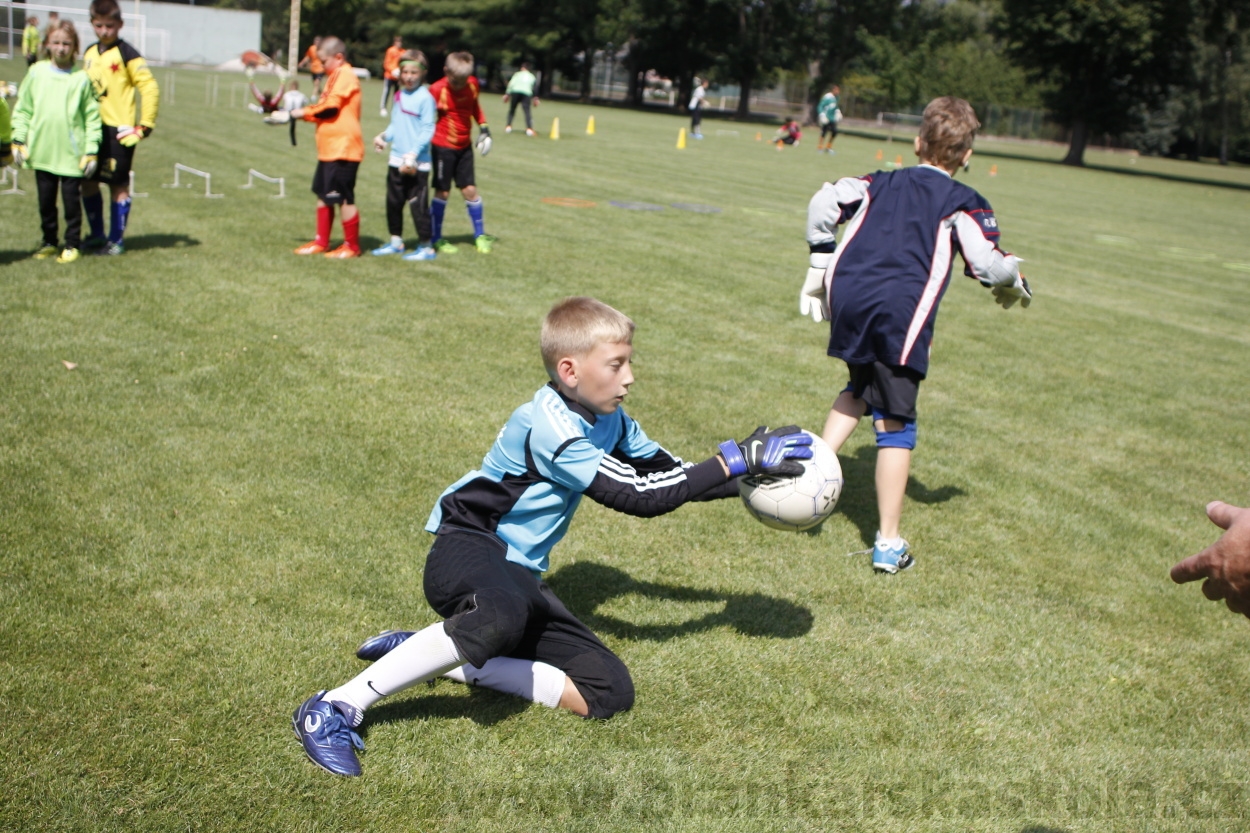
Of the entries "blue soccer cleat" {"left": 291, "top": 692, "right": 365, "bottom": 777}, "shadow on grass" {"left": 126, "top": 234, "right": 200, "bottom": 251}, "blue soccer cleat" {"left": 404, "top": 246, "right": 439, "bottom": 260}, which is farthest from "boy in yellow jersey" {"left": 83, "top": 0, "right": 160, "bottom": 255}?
"blue soccer cleat" {"left": 291, "top": 692, "right": 365, "bottom": 777}

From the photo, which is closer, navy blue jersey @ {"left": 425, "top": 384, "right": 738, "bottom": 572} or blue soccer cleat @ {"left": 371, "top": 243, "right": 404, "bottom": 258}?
navy blue jersey @ {"left": 425, "top": 384, "right": 738, "bottom": 572}

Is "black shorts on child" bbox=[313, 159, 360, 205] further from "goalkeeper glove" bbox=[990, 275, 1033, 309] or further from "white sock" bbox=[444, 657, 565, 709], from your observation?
"white sock" bbox=[444, 657, 565, 709]

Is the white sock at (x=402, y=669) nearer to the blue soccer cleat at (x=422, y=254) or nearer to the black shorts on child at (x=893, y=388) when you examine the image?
the black shorts on child at (x=893, y=388)

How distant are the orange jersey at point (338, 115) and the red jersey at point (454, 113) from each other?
1.08 metres

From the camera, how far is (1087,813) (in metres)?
3.54

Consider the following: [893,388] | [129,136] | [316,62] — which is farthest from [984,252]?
[316,62]

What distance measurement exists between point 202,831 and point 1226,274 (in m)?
18.0

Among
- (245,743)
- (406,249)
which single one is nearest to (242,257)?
(406,249)

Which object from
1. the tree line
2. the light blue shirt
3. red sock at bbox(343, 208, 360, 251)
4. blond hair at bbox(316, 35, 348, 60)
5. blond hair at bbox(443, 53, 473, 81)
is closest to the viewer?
blond hair at bbox(316, 35, 348, 60)

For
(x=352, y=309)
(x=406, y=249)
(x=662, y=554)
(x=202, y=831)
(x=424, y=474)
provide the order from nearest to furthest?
(x=202, y=831) < (x=662, y=554) < (x=424, y=474) < (x=352, y=309) < (x=406, y=249)

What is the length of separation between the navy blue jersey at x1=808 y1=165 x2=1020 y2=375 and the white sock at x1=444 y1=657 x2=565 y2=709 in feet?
7.94

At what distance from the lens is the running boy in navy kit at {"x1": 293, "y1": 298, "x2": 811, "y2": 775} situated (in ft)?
11.3

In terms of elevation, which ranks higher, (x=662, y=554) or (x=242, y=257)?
(x=242, y=257)

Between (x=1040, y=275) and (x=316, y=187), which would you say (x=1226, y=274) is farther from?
(x=316, y=187)
